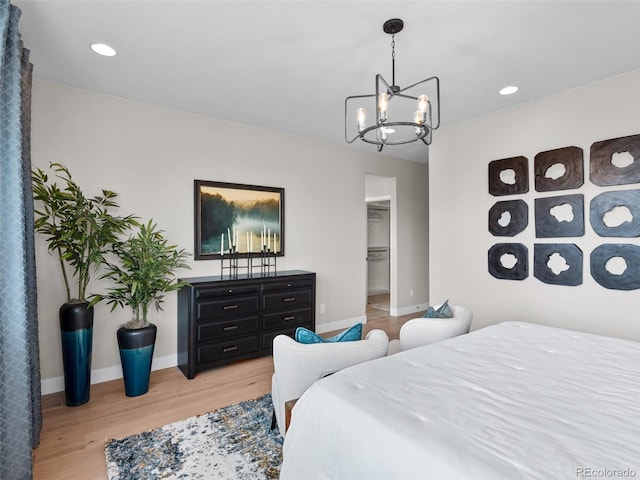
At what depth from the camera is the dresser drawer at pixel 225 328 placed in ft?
10.8

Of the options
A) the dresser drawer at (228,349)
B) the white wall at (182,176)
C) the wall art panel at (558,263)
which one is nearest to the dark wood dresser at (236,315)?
the dresser drawer at (228,349)

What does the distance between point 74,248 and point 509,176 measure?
4.08 meters

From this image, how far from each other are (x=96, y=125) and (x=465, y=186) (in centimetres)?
385

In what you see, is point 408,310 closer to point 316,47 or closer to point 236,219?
point 236,219

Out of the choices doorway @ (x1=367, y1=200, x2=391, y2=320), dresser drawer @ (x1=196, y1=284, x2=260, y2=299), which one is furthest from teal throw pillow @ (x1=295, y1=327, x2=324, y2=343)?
doorway @ (x1=367, y1=200, x2=391, y2=320)

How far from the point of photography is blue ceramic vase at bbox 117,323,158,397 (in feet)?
9.39

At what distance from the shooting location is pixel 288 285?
151 inches

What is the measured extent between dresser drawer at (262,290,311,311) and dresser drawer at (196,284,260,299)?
16cm

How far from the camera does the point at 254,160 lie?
163 inches

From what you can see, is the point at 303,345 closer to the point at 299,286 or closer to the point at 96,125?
the point at 299,286

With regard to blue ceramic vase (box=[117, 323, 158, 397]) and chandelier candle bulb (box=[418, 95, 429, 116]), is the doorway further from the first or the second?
chandelier candle bulb (box=[418, 95, 429, 116])

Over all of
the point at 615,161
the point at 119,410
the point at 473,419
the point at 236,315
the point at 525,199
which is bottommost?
the point at 119,410

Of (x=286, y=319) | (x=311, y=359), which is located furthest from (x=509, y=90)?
(x=286, y=319)

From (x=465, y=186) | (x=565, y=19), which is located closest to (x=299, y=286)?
(x=465, y=186)
